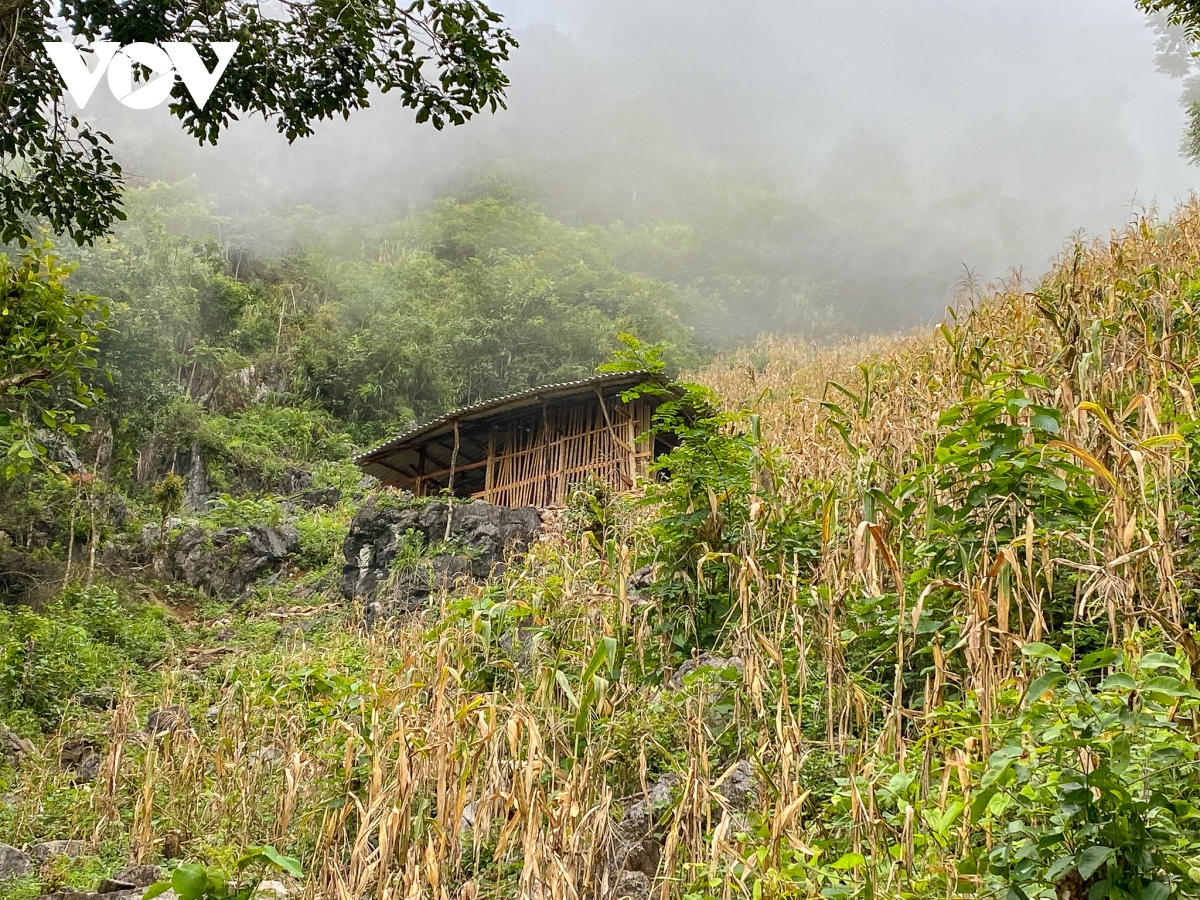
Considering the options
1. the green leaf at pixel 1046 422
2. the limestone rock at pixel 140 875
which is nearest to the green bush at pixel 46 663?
the limestone rock at pixel 140 875

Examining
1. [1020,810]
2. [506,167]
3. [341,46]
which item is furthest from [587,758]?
[506,167]

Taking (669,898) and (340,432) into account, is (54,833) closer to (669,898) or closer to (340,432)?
(669,898)

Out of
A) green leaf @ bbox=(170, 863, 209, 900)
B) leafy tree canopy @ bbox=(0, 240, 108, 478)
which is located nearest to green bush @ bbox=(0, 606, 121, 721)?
leafy tree canopy @ bbox=(0, 240, 108, 478)

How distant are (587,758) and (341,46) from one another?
4.07 meters

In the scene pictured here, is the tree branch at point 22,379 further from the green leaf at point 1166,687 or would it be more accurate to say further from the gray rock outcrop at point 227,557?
the gray rock outcrop at point 227,557

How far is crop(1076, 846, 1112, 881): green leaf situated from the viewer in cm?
158

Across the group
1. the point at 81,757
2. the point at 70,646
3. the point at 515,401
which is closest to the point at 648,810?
the point at 81,757

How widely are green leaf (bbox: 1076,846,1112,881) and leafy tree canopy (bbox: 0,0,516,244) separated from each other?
4368 mm

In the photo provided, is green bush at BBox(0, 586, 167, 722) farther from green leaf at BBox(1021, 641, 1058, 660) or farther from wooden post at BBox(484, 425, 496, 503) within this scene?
green leaf at BBox(1021, 641, 1058, 660)

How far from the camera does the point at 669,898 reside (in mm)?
2438

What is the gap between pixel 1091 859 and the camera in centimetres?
160

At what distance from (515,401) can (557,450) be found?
1.09 m

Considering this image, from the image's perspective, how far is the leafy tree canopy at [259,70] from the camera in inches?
187

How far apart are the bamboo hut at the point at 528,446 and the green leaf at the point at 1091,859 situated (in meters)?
10.8
